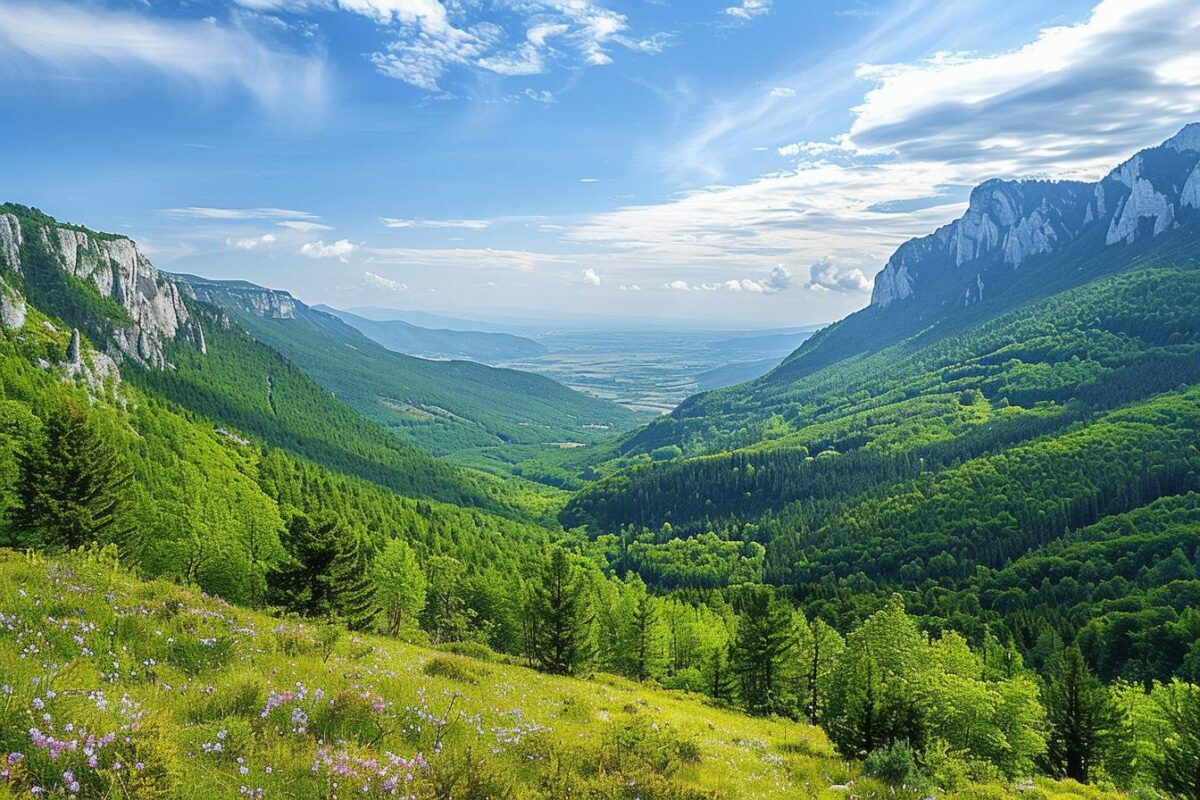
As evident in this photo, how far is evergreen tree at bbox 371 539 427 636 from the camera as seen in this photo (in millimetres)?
59688

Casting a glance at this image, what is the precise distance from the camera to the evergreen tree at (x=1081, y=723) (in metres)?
38.8

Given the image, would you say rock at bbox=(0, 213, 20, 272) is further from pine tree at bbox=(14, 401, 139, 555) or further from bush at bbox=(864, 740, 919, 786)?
bush at bbox=(864, 740, 919, 786)

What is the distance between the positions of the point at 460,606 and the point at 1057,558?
419ft

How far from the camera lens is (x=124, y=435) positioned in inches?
3981

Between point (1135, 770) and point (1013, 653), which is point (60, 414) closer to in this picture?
point (1135, 770)

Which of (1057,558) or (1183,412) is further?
(1183,412)

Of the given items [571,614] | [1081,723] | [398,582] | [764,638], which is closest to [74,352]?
[398,582]

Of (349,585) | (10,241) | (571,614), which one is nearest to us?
(349,585)

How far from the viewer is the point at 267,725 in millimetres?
8633

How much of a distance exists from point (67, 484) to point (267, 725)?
128 ft

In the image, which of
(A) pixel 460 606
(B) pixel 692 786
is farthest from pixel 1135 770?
(A) pixel 460 606

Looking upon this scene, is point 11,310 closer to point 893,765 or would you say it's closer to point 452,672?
point 452,672

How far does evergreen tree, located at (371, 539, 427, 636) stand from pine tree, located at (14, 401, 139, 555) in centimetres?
2542

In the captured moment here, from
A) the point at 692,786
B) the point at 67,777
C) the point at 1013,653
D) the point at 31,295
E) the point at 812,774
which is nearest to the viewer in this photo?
the point at 67,777
